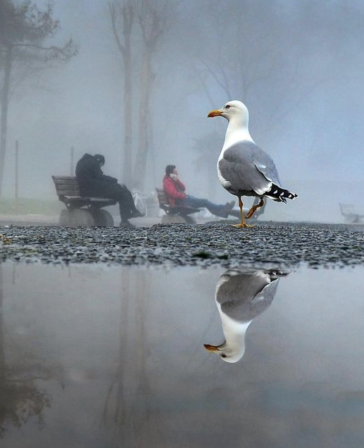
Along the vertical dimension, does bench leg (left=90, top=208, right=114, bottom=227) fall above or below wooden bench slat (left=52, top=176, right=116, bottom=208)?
below

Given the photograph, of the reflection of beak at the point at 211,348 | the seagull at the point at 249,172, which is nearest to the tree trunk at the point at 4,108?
the seagull at the point at 249,172

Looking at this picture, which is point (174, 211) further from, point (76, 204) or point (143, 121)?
point (143, 121)

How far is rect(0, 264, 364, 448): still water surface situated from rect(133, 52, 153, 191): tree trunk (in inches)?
794

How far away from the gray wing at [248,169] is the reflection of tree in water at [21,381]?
647 cm

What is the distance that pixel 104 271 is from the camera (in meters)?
4.12

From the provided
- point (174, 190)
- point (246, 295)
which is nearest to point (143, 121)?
point (174, 190)

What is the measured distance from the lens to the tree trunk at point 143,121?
23031mm

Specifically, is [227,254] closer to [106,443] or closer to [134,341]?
[134,341]

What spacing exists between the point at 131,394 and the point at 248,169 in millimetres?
7043

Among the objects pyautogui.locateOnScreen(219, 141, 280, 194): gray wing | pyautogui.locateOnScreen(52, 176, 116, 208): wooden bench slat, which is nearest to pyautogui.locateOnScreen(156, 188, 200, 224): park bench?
→ pyautogui.locateOnScreen(52, 176, 116, 208): wooden bench slat

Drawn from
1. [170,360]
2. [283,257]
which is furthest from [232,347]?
[283,257]

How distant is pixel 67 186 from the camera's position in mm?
13078

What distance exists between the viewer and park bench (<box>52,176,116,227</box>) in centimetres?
1302

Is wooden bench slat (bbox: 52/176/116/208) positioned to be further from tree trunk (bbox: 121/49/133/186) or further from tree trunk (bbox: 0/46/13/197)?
tree trunk (bbox: 0/46/13/197)
